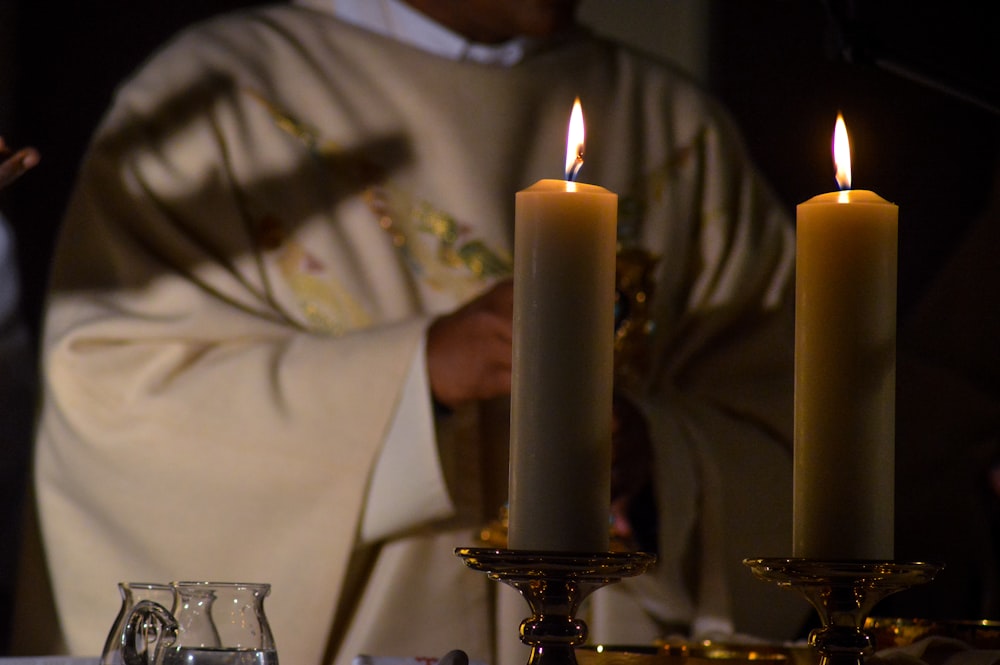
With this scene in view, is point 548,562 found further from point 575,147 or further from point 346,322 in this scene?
point 346,322

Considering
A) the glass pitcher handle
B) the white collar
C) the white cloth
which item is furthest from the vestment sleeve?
the glass pitcher handle

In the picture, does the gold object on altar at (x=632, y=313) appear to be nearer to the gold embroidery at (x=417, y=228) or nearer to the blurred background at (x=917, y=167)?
the gold embroidery at (x=417, y=228)

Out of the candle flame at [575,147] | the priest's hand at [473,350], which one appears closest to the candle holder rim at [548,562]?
the candle flame at [575,147]

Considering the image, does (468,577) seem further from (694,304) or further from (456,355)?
(694,304)

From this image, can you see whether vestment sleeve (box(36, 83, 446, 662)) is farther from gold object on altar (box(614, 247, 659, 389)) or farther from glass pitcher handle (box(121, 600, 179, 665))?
glass pitcher handle (box(121, 600, 179, 665))

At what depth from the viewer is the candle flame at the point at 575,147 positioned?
18.1 inches

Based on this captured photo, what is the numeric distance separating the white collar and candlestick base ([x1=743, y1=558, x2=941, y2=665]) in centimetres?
155

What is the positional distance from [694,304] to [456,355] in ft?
1.64

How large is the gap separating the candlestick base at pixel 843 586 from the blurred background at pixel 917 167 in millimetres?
1568

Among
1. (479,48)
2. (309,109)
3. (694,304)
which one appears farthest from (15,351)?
(694,304)

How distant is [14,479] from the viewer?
5.40ft

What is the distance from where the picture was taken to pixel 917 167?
1.99 meters

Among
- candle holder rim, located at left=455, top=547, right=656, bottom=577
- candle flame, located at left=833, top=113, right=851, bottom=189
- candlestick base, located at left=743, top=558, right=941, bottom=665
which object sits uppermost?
candle flame, located at left=833, top=113, right=851, bottom=189

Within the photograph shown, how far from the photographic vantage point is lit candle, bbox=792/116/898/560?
0.44 metres
